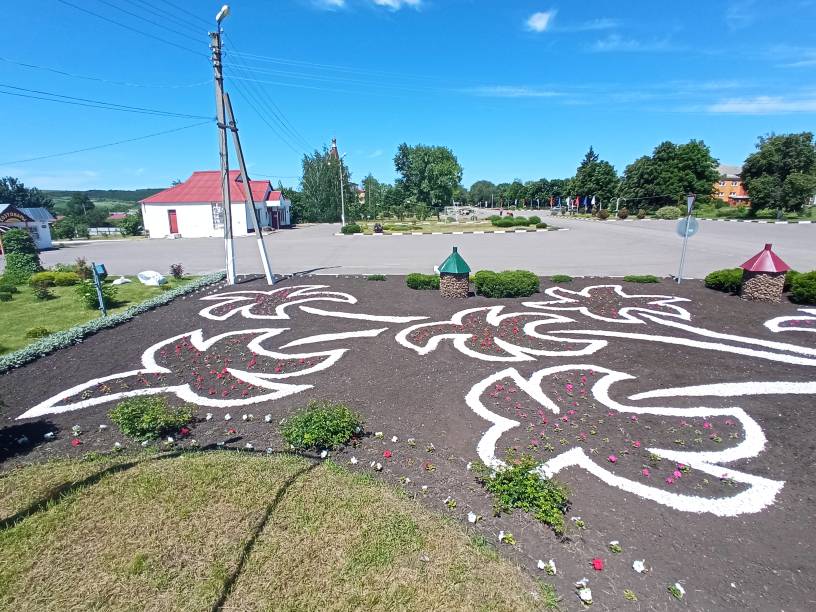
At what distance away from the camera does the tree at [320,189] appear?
211 feet

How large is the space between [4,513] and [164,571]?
214 cm

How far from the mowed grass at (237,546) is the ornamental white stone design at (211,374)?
2131 millimetres

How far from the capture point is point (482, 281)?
1350 cm

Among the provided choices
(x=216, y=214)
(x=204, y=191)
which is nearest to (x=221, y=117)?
(x=216, y=214)

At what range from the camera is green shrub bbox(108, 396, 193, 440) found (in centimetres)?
565

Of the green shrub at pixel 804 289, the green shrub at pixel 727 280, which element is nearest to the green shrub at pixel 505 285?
the green shrub at pixel 727 280

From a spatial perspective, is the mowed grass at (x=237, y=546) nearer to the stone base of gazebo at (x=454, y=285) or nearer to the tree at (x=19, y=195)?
the stone base of gazebo at (x=454, y=285)

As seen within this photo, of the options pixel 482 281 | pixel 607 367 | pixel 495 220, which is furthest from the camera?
pixel 495 220

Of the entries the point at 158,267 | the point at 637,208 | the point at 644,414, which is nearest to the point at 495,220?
the point at 637,208

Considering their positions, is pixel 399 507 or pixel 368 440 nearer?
pixel 399 507

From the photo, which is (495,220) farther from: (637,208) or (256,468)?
(256,468)

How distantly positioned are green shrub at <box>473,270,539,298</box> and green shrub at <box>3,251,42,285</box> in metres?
18.2

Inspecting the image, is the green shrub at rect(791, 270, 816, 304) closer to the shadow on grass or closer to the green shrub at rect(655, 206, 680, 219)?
the shadow on grass

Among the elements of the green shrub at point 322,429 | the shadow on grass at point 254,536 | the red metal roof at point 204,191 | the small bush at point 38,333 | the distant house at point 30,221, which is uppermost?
the red metal roof at point 204,191
